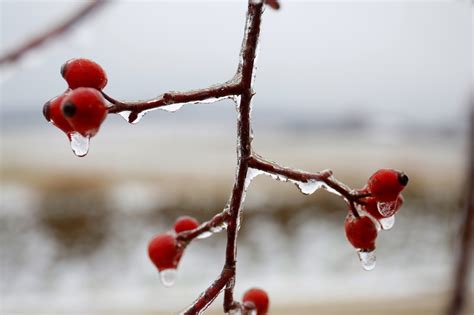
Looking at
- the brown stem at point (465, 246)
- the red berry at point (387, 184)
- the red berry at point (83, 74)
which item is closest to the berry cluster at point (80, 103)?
the red berry at point (83, 74)

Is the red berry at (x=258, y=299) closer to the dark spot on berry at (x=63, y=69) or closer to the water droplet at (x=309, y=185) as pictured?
the water droplet at (x=309, y=185)

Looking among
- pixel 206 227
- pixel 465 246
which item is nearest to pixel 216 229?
pixel 206 227

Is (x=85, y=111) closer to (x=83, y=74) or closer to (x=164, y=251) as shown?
(x=83, y=74)

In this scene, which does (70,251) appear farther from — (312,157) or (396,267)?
(312,157)

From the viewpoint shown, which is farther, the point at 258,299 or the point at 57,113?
the point at 258,299

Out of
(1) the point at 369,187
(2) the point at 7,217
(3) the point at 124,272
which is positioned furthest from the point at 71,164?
(1) the point at 369,187

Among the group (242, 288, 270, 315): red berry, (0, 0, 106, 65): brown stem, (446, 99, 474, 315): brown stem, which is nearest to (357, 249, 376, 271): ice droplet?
(242, 288, 270, 315): red berry
